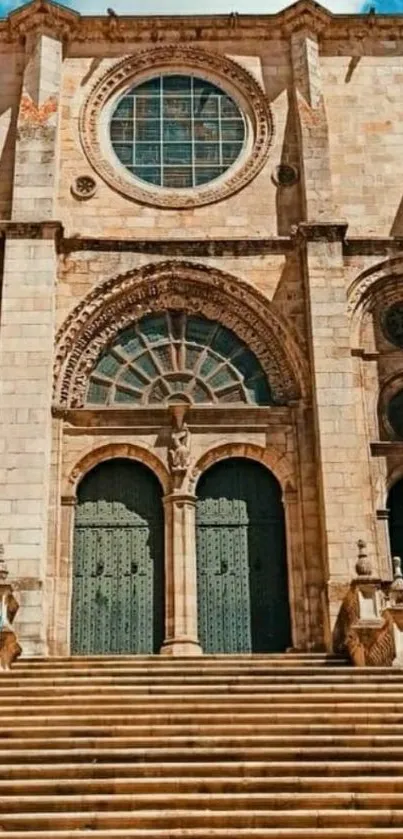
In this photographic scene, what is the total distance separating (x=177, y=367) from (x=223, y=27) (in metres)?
7.04

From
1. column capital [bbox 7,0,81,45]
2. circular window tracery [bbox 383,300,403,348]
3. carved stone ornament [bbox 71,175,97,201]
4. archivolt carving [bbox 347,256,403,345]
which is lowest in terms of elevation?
circular window tracery [bbox 383,300,403,348]

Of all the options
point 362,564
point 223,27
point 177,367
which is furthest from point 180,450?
point 223,27

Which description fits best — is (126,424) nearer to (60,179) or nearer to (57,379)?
(57,379)

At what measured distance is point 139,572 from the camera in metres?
16.1

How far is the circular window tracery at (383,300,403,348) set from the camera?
57.8 ft

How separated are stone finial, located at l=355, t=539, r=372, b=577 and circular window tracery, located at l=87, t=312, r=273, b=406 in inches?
136

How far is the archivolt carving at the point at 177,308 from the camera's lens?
17.1 meters

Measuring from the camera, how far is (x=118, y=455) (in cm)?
1680

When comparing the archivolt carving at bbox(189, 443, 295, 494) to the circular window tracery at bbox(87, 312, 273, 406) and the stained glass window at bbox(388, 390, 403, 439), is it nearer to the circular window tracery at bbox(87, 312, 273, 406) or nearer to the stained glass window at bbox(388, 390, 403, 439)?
the circular window tracery at bbox(87, 312, 273, 406)

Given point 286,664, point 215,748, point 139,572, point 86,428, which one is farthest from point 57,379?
point 215,748

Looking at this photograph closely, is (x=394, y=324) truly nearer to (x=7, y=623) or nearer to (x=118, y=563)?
(x=118, y=563)

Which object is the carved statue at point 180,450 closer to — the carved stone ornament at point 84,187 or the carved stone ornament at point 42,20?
the carved stone ornament at point 84,187

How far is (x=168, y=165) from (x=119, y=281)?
283 centimetres

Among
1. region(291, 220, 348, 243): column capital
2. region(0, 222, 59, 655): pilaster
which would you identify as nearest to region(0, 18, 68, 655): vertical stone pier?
region(0, 222, 59, 655): pilaster
